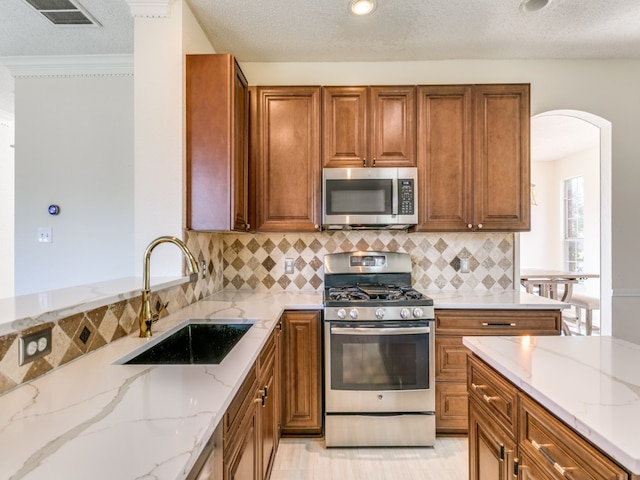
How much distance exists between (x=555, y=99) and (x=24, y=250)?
15.0 ft

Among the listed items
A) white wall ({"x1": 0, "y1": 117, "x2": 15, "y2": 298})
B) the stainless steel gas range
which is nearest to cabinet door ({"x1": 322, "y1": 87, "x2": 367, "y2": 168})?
the stainless steel gas range

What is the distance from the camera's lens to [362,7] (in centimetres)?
214

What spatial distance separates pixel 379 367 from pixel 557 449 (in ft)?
4.45

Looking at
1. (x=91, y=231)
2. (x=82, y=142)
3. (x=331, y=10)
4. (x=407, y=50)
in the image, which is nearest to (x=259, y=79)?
(x=331, y=10)

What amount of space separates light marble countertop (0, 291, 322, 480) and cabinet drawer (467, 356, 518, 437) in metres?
0.87

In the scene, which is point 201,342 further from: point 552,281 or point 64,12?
point 552,281

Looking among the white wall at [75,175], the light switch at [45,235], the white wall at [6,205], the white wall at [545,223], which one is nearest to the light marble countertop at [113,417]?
the white wall at [75,175]

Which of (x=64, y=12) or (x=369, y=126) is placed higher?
(x=64, y=12)

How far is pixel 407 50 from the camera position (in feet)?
8.82

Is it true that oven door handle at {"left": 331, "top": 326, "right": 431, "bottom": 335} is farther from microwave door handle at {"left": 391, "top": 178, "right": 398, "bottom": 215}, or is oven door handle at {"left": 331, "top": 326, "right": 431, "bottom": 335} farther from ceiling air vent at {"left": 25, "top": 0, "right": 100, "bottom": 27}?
ceiling air vent at {"left": 25, "top": 0, "right": 100, "bottom": 27}

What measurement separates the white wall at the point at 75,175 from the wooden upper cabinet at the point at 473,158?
95.0 inches

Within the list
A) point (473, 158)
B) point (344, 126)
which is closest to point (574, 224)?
point (473, 158)

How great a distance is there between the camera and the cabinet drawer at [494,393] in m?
1.12

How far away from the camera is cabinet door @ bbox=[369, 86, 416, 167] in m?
2.55
